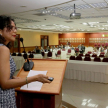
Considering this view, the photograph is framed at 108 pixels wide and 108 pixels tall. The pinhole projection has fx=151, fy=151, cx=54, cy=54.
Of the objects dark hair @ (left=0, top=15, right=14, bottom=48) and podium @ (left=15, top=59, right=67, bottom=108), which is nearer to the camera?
dark hair @ (left=0, top=15, right=14, bottom=48)

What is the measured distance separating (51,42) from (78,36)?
5.77m

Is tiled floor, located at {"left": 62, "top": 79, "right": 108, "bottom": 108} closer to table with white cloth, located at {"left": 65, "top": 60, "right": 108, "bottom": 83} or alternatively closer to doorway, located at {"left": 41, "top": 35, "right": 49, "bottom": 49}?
table with white cloth, located at {"left": 65, "top": 60, "right": 108, "bottom": 83}

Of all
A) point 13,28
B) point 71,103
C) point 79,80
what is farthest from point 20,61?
point 13,28

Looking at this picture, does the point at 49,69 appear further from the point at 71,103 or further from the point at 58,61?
the point at 71,103

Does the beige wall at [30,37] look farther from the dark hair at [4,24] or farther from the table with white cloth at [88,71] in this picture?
the dark hair at [4,24]

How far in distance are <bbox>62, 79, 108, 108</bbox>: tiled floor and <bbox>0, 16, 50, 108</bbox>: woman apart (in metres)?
3.05

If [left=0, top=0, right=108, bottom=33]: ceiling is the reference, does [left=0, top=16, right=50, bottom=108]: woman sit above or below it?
below

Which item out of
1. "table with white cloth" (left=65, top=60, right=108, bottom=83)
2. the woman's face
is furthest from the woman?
"table with white cloth" (left=65, top=60, right=108, bottom=83)

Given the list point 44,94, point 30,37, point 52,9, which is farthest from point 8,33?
point 30,37

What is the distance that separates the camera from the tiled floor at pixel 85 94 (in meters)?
4.27

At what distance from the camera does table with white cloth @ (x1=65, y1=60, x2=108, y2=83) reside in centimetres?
618

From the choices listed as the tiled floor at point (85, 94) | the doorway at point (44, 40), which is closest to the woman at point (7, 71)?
the tiled floor at point (85, 94)

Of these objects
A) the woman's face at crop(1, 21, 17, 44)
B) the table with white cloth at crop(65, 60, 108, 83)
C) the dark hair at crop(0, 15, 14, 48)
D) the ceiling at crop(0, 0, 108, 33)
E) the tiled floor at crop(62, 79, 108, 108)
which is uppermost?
the ceiling at crop(0, 0, 108, 33)

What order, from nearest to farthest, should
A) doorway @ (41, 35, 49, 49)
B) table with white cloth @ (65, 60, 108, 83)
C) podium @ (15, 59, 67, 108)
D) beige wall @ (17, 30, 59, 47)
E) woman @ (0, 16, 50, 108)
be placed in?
1. woman @ (0, 16, 50, 108)
2. podium @ (15, 59, 67, 108)
3. table with white cloth @ (65, 60, 108, 83)
4. beige wall @ (17, 30, 59, 47)
5. doorway @ (41, 35, 49, 49)
